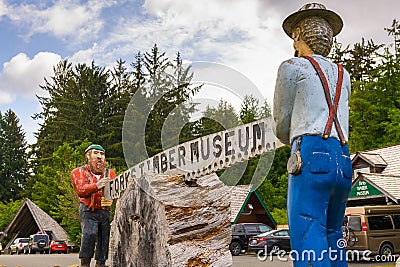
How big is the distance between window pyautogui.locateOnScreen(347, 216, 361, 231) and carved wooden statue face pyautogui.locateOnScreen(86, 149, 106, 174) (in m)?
10.9

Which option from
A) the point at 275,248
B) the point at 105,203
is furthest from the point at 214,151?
the point at 275,248

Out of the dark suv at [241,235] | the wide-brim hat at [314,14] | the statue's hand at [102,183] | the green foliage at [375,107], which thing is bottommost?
the dark suv at [241,235]

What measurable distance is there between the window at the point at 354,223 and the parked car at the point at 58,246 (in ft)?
59.6

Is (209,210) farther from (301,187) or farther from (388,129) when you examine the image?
(388,129)

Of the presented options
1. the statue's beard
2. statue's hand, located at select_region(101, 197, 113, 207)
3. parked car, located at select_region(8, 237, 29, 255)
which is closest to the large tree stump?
statue's hand, located at select_region(101, 197, 113, 207)

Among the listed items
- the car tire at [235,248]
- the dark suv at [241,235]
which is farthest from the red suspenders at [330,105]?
the dark suv at [241,235]

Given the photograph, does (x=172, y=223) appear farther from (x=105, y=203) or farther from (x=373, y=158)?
(x=373, y=158)

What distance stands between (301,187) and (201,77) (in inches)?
118

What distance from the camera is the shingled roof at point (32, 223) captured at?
32219 millimetres

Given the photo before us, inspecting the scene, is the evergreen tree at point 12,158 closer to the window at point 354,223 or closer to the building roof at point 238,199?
the building roof at point 238,199

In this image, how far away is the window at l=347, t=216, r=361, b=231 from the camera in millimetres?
16031

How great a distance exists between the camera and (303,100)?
341 cm

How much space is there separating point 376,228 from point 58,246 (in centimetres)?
1887

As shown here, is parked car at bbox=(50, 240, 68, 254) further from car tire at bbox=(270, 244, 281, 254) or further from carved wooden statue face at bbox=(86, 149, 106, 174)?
carved wooden statue face at bbox=(86, 149, 106, 174)
